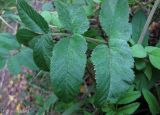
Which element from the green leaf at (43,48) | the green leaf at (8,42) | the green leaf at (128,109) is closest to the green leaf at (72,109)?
the green leaf at (128,109)

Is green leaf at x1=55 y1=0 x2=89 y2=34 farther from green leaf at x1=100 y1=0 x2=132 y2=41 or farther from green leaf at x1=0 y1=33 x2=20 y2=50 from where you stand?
green leaf at x1=0 y1=33 x2=20 y2=50

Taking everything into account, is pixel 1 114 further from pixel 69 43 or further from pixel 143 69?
pixel 69 43

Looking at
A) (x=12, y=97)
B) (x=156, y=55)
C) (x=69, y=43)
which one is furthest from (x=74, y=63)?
(x=12, y=97)

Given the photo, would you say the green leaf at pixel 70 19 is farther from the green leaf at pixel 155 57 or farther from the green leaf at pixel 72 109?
the green leaf at pixel 72 109

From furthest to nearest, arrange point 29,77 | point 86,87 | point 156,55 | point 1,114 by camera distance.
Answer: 1. point 1,114
2. point 29,77
3. point 86,87
4. point 156,55

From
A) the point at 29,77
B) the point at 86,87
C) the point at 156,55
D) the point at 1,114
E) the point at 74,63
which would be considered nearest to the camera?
the point at 74,63

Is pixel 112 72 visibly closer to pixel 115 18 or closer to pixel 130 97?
pixel 115 18

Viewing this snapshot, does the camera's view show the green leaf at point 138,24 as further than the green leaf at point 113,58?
Yes

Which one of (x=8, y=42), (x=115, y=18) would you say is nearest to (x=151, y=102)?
(x=115, y=18)
